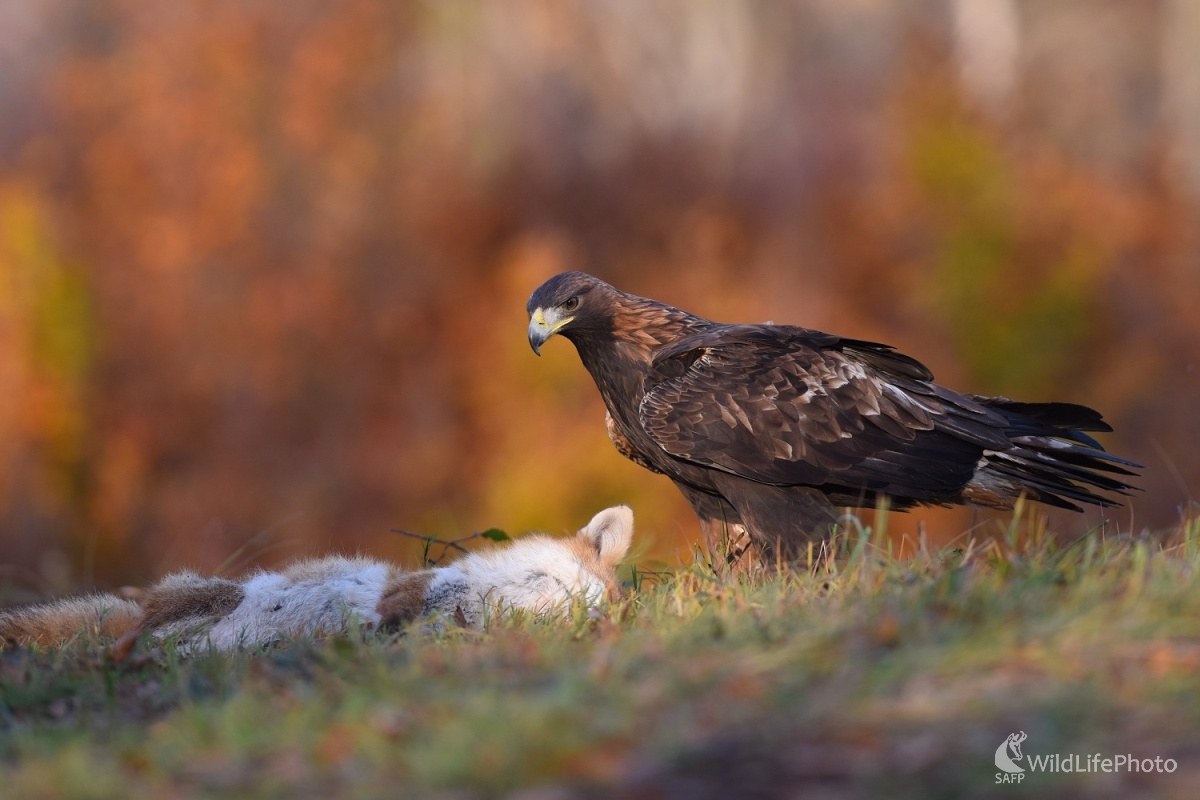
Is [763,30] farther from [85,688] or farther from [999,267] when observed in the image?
[85,688]

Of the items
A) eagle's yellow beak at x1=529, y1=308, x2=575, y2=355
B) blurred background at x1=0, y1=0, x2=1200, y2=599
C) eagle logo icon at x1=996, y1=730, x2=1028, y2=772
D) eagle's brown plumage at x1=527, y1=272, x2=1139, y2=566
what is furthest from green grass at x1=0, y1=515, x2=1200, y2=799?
blurred background at x1=0, y1=0, x2=1200, y2=599

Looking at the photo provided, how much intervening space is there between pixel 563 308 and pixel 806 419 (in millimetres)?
1266

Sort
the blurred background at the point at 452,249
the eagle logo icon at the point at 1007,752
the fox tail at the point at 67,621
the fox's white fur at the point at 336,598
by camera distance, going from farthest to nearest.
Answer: the blurred background at the point at 452,249, the fox tail at the point at 67,621, the fox's white fur at the point at 336,598, the eagle logo icon at the point at 1007,752

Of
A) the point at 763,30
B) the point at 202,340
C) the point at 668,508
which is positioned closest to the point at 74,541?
the point at 202,340

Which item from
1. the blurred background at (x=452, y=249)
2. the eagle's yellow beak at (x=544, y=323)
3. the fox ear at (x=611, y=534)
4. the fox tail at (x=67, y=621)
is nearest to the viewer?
the fox tail at (x=67, y=621)

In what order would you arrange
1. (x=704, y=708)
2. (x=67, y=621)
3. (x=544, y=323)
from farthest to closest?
(x=544, y=323) → (x=67, y=621) → (x=704, y=708)

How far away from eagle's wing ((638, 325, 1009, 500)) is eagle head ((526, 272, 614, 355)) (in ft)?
1.51

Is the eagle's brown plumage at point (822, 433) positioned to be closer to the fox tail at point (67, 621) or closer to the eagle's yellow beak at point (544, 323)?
the eagle's yellow beak at point (544, 323)

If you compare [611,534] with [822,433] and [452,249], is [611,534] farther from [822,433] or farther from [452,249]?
[452,249]

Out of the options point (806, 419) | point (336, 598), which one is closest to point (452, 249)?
point (806, 419)

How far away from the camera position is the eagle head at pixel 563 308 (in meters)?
6.70

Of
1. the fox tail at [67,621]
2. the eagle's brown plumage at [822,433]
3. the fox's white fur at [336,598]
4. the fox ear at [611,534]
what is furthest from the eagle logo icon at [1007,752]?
the fox tail at [67,621]

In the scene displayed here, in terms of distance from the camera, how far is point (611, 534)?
6090 mm

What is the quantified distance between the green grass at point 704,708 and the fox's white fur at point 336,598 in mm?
1104
